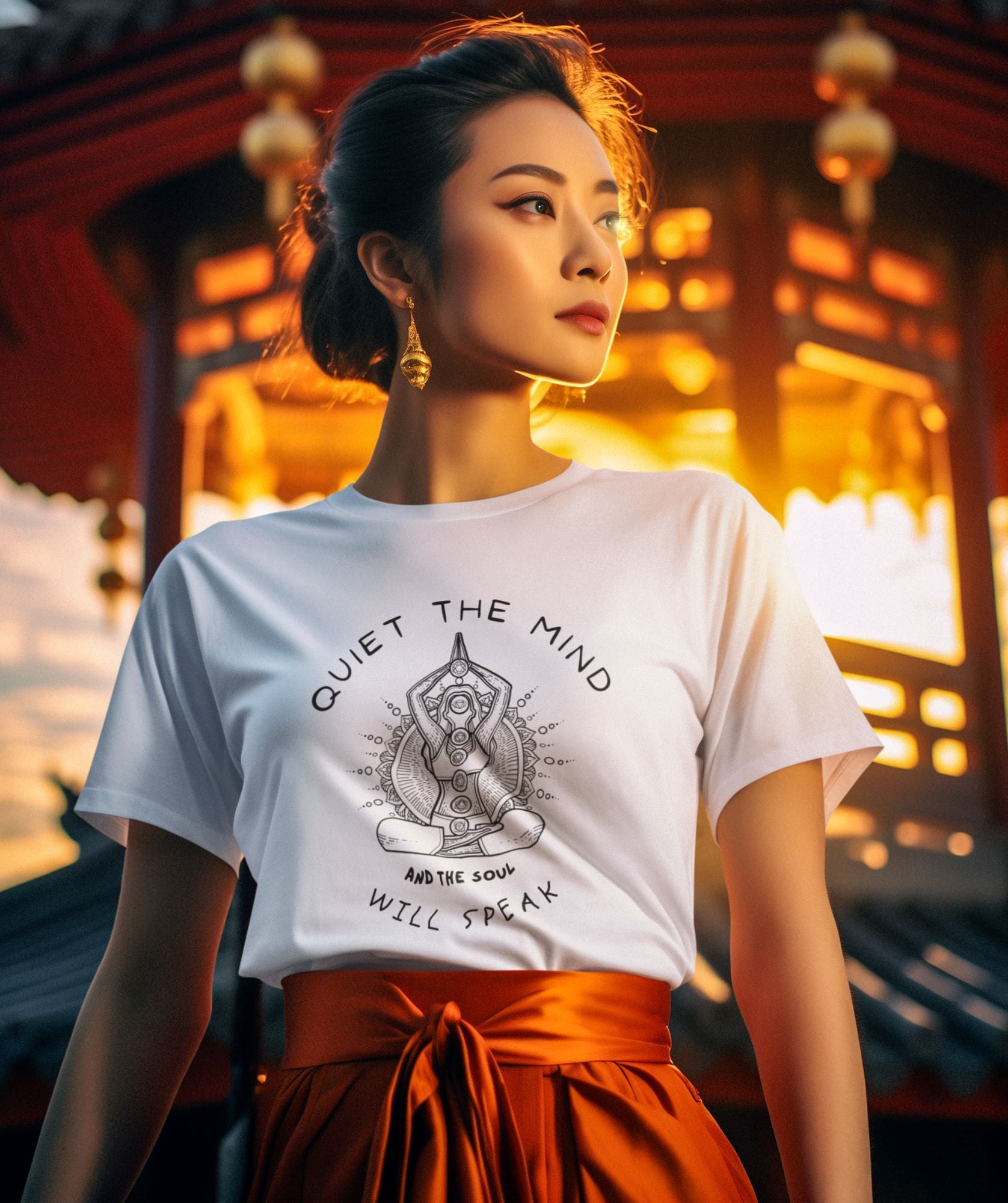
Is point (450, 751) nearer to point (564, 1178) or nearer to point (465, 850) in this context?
point (465, 850)

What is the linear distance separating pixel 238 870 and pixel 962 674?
3520 mm

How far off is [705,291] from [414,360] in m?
3.23

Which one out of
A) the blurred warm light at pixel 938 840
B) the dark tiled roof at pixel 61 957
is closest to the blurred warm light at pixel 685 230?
the blurred warm light at pixel 938 840

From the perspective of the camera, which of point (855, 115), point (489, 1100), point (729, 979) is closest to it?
point (489, 1100)

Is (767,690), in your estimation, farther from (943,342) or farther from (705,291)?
(943,342)

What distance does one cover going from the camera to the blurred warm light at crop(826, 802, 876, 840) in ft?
12.8

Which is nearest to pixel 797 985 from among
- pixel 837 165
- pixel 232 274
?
pixel 837 165

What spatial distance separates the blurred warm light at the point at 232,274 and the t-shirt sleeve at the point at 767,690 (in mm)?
3730

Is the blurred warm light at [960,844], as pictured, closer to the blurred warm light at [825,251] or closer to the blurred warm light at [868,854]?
the blurred warm light at [868,854]

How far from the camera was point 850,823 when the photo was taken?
4164 mm

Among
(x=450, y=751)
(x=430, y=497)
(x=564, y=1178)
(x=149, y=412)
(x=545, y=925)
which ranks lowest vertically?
(x=564, y=1178)

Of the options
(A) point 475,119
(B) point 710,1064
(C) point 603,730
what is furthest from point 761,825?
(B) point 710,1064

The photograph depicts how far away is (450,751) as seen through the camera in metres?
1.07

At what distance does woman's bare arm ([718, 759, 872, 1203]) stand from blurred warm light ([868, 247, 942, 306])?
12.4 feet
